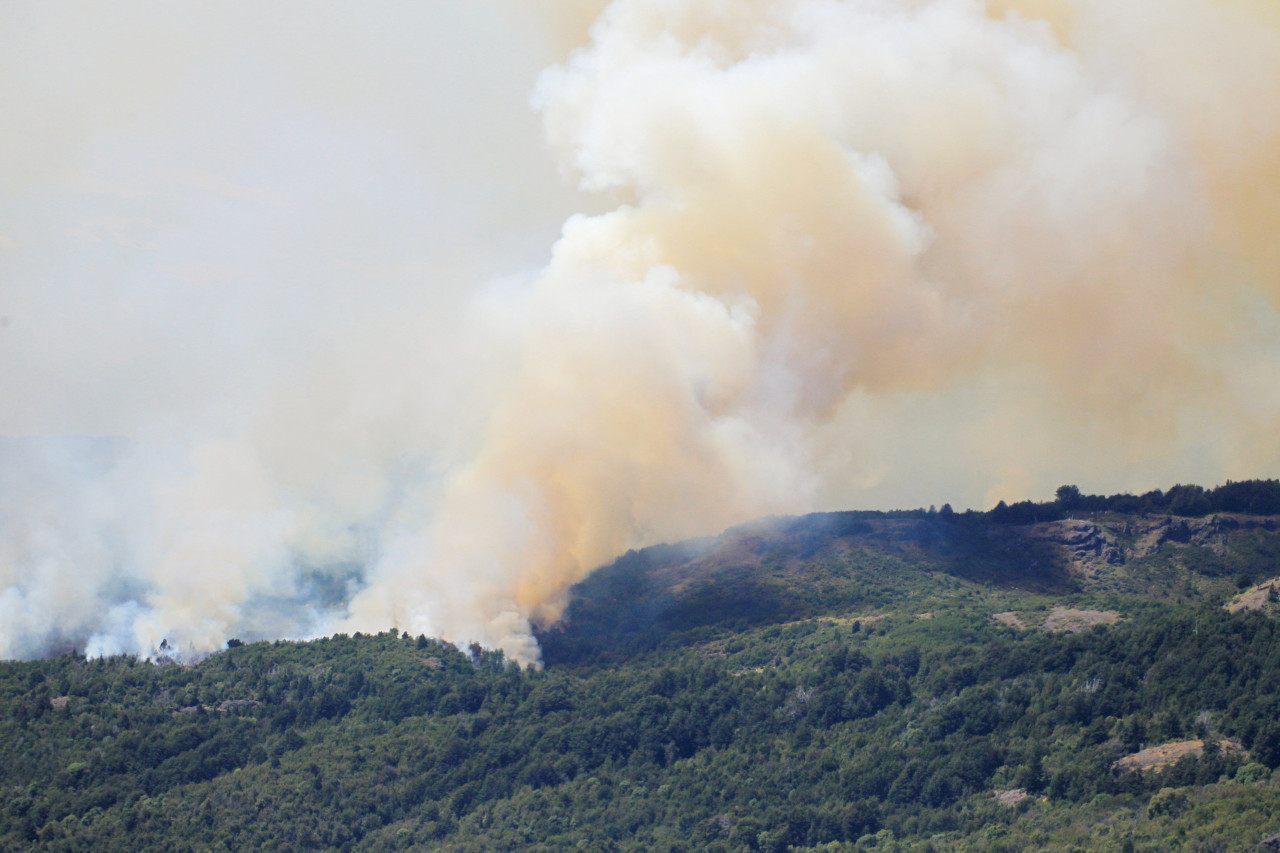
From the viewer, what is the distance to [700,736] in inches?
4934

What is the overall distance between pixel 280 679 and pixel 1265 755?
7644 cm

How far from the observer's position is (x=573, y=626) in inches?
6078

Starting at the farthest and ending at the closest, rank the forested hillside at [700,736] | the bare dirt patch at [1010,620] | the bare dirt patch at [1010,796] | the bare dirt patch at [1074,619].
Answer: the bare dirt patch at [1010,620]
the bare dirt patch at [1074,619]
the bare dirt patch at [1010,796]
the forested hillside at [700,736]

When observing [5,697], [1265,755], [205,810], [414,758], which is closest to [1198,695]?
[1265,755]

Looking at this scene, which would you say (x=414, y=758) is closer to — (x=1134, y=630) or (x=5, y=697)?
(x=5, y=697)

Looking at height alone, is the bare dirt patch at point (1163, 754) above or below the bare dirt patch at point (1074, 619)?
below

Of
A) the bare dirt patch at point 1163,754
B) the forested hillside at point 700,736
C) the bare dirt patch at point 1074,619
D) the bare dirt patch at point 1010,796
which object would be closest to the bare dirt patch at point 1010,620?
the forested hillside at point 700,736

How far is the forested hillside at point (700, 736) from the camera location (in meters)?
104

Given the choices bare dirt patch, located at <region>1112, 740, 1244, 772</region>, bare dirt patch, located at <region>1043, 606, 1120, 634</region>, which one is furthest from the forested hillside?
bare dirt patch, located at <region>1043, 606, 1120, 634</region>

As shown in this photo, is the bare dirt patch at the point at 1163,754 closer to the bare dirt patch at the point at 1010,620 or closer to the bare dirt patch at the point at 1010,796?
the bare dirt patch at the point at 1010,796

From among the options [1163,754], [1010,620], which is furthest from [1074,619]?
[1163,754]

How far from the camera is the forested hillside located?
104000 millimetres

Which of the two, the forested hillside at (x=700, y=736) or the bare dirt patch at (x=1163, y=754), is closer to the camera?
the bare dirt patch at (x=1163, y=754)

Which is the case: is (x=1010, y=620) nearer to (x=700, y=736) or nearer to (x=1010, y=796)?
(x=700, y=736)
